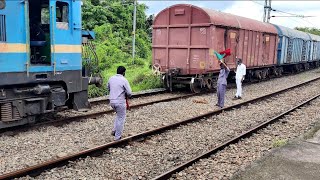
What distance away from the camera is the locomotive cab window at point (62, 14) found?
27.9 feet

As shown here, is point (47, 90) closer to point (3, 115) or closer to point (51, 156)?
point (3, 115)

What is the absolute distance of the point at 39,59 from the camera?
8.63 m

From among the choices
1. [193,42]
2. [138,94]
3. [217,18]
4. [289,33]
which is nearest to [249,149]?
[138,94]

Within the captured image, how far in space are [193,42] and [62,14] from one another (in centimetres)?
760

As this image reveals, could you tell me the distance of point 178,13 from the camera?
1552cm

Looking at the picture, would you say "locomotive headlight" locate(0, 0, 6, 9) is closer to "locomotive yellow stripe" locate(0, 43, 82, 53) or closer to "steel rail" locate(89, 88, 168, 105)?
"locomotive yellow stripe" locate(0, 43, 82, 53)

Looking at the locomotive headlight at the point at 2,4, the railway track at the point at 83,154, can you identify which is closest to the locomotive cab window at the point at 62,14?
the locomotive headlight at the point at 2,4

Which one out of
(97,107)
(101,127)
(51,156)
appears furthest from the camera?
(97,107)

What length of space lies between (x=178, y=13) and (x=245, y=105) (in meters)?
5.36

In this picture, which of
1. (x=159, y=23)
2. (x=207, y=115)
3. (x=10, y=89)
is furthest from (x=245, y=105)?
(x=10, y=89)

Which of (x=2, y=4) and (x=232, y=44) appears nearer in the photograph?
(x=2, y=4)

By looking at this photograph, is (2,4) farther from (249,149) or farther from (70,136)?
(249,149)

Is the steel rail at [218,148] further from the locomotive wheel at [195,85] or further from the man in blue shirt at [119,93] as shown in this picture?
the locomotive wheel at [195,85]

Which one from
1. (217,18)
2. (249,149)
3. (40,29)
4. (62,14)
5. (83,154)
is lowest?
(249,149)
